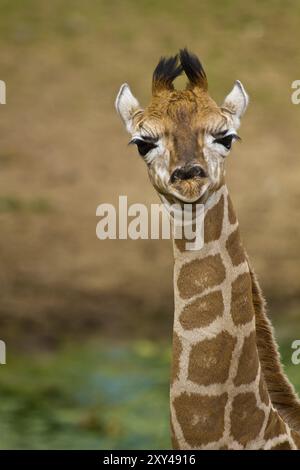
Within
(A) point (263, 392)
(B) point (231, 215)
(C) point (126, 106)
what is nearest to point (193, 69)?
(C) point (126, 106)

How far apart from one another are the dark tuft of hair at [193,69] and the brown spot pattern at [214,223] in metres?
0.63

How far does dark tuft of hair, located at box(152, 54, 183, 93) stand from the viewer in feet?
21.5

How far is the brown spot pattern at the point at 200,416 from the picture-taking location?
6.31 meters

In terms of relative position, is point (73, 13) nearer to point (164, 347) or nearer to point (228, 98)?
point (164, 347)

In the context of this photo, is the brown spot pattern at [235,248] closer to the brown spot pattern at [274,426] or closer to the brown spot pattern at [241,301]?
the brown spot pattern at [241,301]

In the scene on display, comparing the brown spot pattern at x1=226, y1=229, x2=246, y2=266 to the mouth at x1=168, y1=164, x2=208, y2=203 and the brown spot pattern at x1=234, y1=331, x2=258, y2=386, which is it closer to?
the brown spot pattern at x1=234, y1=331, x2=258, y2=386

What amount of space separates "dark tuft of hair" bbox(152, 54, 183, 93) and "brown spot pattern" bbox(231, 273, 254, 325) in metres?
1.02

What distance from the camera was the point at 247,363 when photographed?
21.0 feet

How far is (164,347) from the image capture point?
13445 millimetres

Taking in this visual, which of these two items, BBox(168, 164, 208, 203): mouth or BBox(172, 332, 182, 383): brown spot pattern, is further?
BBox(172, 332, 182, 383): brown spot pattern

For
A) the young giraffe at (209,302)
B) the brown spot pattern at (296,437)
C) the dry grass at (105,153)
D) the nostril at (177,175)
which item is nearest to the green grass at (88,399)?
the dry grass at (105,153)

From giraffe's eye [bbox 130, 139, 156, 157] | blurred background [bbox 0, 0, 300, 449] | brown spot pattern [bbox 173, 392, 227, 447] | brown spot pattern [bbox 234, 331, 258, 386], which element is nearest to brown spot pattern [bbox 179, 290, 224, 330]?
brown spot pattern [bbox 234, 331, 258, 386]

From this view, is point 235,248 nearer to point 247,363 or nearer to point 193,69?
point 247,363

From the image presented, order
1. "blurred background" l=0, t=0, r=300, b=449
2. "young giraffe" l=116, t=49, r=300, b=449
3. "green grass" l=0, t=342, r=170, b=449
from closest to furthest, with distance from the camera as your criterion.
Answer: "young giraffe" l=116, t=49, r=300, b=449
"green grass" l=0, t=342, r=170, b=449
"blurred background" l=0, t=0, r=300, b=449
